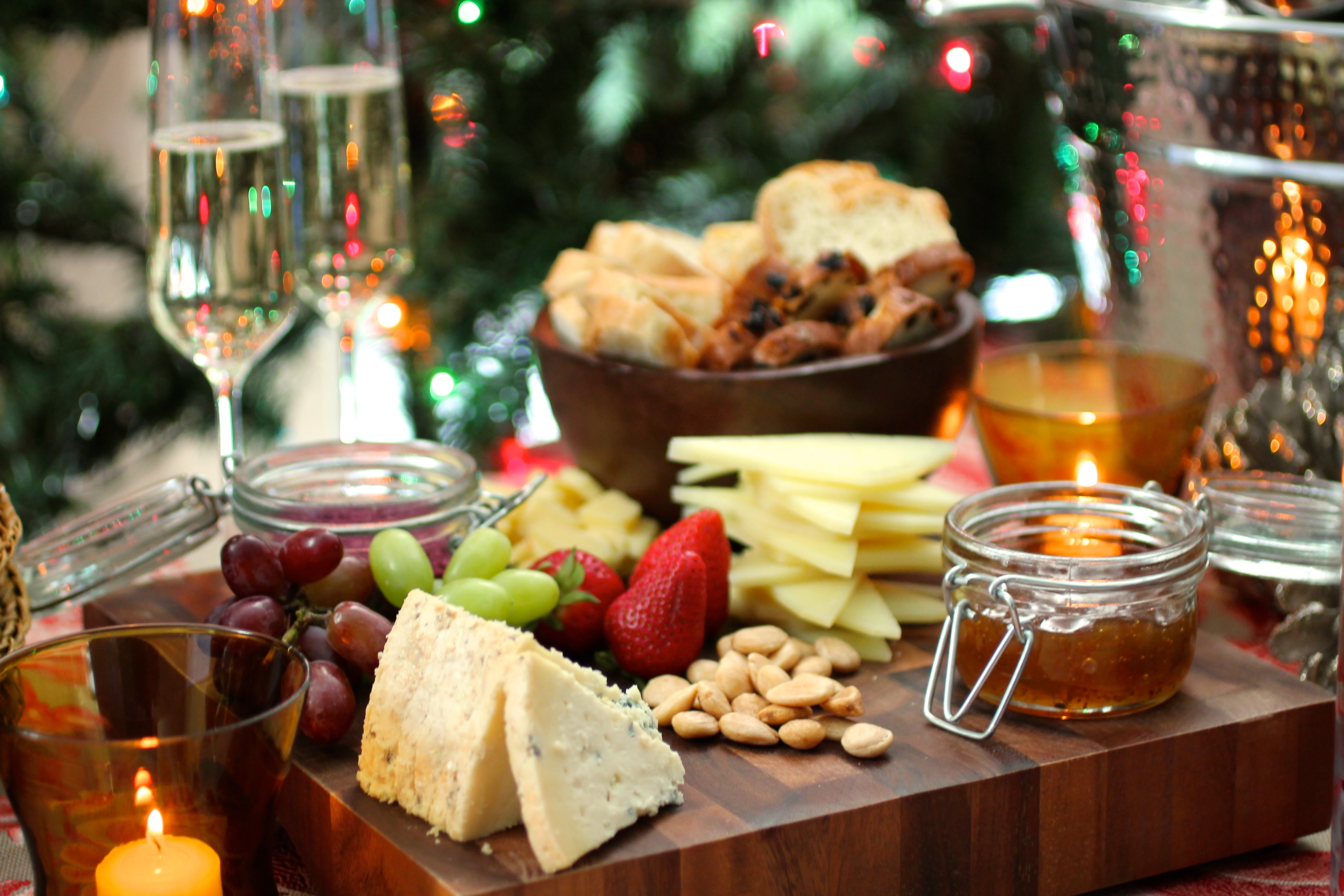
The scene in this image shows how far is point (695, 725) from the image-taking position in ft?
2.38

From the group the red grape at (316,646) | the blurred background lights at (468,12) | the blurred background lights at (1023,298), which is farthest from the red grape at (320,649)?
the blurred background lights at (1023,298)

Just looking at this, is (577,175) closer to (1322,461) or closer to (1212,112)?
(1212,112)

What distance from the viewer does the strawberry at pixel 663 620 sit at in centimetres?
80

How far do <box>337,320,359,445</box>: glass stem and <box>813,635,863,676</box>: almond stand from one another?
500 millimetres

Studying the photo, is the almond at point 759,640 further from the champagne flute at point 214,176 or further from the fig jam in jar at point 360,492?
the champagne flute at point 214,176

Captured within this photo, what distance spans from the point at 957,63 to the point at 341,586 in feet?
4.53

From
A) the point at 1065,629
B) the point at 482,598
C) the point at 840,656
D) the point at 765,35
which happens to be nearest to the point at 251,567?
the point at 482,598

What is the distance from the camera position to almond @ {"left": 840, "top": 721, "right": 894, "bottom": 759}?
0.70 metres

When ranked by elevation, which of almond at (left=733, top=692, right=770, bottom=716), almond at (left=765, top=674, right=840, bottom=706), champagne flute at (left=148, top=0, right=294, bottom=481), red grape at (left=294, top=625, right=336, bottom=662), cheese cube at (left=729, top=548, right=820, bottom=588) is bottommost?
almond at (left=733, top=692, right=770, bottom=716)

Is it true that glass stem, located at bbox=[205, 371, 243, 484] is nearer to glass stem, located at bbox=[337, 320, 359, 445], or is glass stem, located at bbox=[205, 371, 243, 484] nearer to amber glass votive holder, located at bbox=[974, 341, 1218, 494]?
glass stem, located at bbox=[337, 320, 359, 445]

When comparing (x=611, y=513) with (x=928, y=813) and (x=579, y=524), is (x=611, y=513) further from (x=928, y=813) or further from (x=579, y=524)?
(x=928, y=813)

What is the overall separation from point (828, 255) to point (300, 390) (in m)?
1.20

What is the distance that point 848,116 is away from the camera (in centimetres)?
198

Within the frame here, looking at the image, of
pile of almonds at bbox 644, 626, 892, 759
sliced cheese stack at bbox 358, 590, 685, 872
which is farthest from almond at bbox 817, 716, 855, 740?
sliced cheese stack at bbox 358, 590, 685, 872
